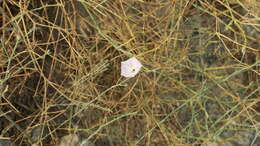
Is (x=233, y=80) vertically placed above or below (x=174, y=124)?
above

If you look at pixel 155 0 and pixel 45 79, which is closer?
pixel 45 79

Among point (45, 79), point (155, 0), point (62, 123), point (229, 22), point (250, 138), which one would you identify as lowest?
point (250, 138)

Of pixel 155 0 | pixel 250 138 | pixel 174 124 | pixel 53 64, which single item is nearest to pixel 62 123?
pixel 53 64

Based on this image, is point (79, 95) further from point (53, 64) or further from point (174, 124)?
point (174, 124)
